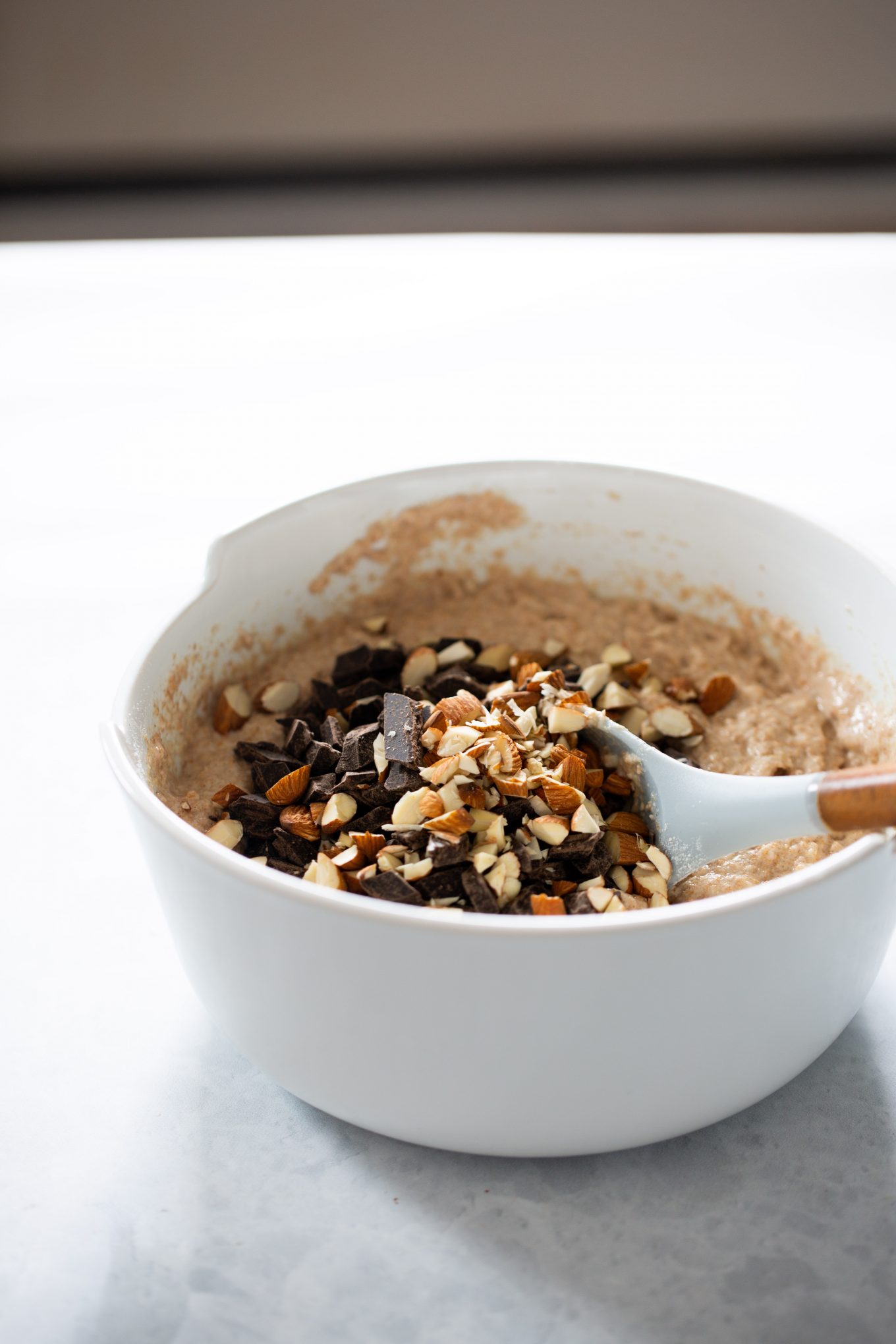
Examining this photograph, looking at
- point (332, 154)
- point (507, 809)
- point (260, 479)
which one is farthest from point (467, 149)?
point (507, 809)

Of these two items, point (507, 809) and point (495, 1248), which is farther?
point (507, 809)

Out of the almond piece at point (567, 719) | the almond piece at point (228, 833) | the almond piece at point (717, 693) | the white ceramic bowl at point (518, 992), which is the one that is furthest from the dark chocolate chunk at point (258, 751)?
the almond piece at point (717, 693)

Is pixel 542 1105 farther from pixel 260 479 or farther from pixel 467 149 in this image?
pixel 467 149

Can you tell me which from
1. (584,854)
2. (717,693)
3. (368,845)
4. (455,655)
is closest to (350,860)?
(368,845)

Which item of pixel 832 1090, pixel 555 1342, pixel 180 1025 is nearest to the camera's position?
pixel 555 1342

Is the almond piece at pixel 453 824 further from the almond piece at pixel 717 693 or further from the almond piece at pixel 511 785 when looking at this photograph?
the almond piece at pixel 717 693

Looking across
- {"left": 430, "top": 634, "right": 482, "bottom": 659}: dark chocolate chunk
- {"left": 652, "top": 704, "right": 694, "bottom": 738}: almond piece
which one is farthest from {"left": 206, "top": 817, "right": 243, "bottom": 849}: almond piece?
{"left": 652, "top": 704, "right": 694, "bottom": 738}: almond piece
